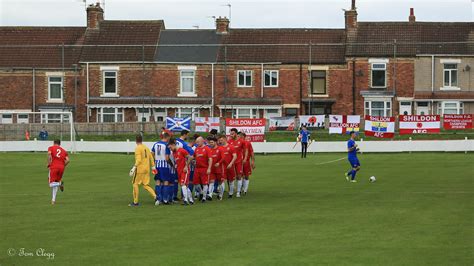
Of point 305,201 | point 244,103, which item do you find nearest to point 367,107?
point 244,103

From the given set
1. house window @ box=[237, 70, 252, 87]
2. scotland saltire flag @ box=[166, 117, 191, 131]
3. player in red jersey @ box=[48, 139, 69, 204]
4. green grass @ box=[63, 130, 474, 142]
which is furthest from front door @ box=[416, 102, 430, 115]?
player in red jersey @ box=[48, 139, 69, 204]

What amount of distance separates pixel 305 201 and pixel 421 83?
48661 millimetres

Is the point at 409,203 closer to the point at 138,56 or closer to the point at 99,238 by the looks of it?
the point at 99,238

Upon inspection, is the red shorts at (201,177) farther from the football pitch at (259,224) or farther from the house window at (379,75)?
the house window at (379,75)

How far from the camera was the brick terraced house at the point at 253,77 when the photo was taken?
75062 millimetres

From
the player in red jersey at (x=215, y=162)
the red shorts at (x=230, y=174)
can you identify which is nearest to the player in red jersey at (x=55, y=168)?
the player in red jersey at (x=215, y=162)

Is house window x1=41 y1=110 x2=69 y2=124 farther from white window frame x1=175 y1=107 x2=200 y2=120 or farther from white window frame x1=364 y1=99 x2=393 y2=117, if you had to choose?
white window frame x1=364 y1=99 x2=393 y2=117

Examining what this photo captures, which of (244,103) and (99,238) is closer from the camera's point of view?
(99,238)

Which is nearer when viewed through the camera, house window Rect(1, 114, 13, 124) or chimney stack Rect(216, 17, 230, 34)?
house window Rect(1, 114, 13, 124)

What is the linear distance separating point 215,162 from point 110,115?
4956cm

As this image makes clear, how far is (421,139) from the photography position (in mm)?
63938

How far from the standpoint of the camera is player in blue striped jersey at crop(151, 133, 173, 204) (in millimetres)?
27516

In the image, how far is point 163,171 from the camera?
2752 cm

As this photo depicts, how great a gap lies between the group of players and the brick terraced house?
145 feet
